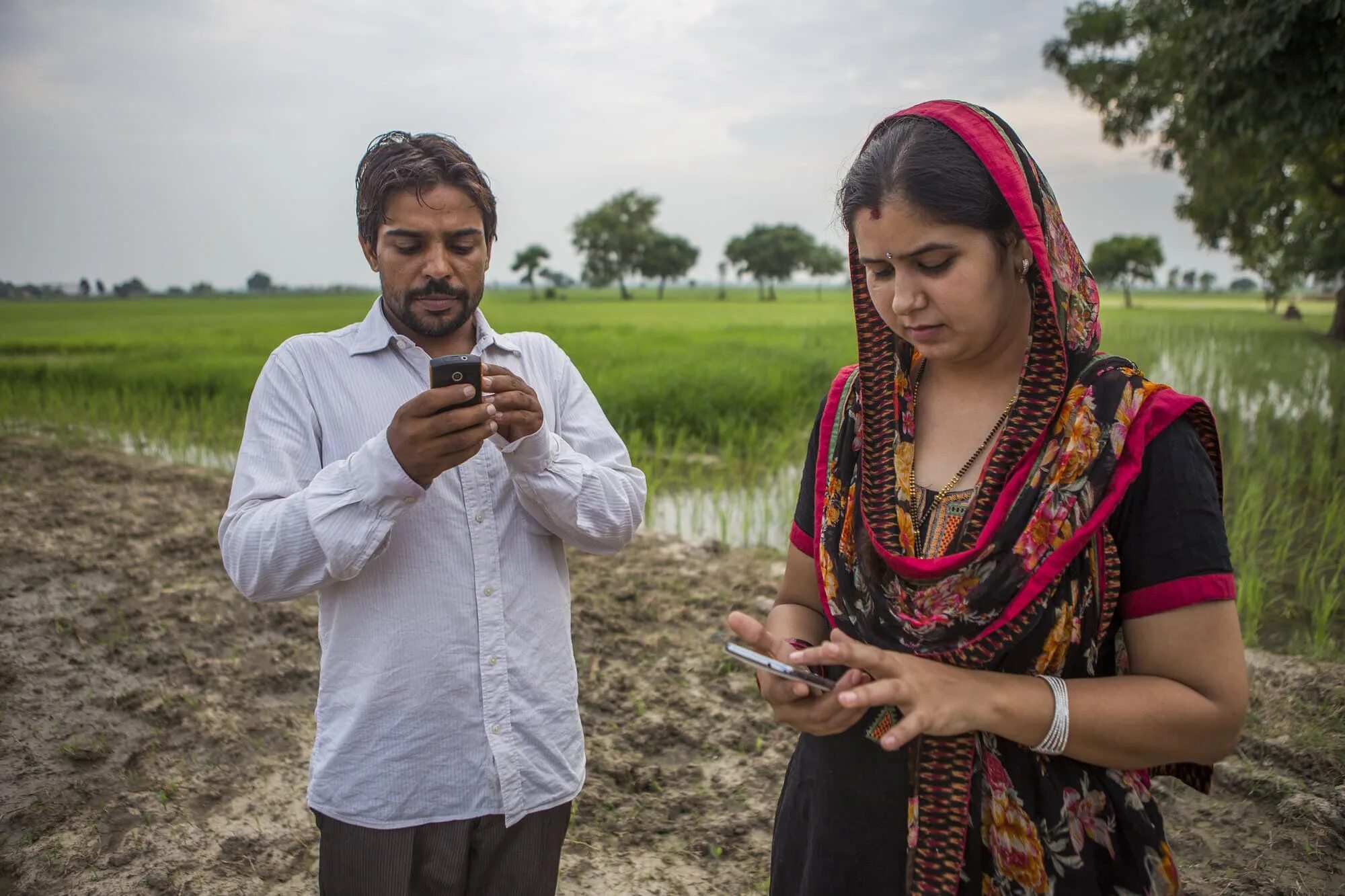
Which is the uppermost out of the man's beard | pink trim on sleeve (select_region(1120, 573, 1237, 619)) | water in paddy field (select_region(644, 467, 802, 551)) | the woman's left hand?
the man's beard

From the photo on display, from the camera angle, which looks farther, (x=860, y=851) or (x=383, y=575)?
(x=383, y=575)

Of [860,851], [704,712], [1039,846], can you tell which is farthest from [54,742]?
[1039,846]

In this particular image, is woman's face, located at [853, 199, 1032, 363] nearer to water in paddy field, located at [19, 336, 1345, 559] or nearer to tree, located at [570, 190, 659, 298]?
water in paddy field, located at [19, 336, 1345, 559]

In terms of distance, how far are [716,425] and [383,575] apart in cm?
645

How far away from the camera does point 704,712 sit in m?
3.13

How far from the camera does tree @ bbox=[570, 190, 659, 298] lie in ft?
138

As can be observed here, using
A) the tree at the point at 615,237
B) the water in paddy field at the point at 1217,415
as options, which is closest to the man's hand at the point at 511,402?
the water in paddy field at the point at 1217,415

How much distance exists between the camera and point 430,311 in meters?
1.54

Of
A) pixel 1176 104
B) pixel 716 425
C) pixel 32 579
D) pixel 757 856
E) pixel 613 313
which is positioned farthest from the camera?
pixel 613 313

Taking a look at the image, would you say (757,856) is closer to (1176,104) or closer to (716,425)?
(716,425)

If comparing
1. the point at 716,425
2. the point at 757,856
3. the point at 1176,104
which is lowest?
the point at 757,856

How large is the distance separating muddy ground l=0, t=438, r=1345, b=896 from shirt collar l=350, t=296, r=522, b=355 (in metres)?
1.50

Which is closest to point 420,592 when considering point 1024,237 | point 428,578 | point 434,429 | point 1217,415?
point 428,578

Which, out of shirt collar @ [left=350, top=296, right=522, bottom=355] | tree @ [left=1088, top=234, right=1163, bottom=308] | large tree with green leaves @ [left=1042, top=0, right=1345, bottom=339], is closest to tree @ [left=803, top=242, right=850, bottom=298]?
tree @ [left=1088, top=234, right=1163, bottom=308]
